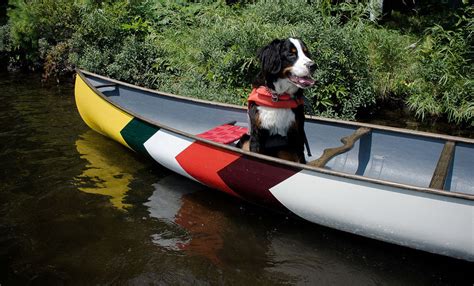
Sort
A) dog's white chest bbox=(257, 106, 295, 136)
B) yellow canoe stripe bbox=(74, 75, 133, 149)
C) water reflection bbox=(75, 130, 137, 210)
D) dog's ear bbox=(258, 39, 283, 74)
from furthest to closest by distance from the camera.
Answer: yellow canoe stripe bbox=(74, 75, 133, 149), water reflection bbox=(75, 130, 137, 210), dog's white chest bbox=(257, 106, 295, 136), dog's ear bbox=(258, 39, 283, 74)

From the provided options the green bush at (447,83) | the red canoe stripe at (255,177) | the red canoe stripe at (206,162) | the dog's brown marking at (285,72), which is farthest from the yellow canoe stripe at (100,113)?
the green bush at (447,83)

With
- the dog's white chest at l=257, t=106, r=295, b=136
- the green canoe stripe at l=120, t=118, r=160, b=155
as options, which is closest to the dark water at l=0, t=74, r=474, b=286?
the green canoe stripe at l=120, t=118, r=160, b=155

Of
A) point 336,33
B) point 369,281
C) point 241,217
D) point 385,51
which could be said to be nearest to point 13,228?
point 241,217

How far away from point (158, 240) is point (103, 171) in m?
1.92

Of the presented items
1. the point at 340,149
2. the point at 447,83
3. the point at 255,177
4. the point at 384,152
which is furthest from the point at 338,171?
the point at 447,83

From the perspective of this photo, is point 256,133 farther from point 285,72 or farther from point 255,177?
point 285,72

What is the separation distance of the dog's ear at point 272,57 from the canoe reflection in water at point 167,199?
164 centimetres

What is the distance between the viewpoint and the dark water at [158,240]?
12.4 feet

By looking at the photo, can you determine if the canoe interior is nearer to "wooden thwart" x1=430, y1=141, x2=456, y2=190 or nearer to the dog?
"wooden thwart" x1=430, y1=141, x2=456, y2=190

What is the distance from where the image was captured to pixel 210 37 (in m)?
7.97

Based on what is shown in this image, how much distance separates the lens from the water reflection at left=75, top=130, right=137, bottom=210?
17.3 ft

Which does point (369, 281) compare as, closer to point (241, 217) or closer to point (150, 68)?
point (241, 217)

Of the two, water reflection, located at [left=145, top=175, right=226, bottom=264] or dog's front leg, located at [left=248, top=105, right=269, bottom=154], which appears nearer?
water reflection, located at [left=145, top=175, right=226, bottom=264]

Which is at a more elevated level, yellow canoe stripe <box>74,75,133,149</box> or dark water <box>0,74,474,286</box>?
yellow canoe stripe <box>74,75,133,149</box>
